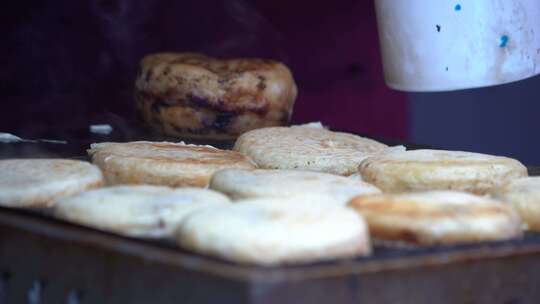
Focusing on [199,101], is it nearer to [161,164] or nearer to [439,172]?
[161,164]

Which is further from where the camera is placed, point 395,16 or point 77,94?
point 77,94

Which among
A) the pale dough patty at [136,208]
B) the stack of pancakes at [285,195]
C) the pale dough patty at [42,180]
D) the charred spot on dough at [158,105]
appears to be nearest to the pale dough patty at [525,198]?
the stack of pancakes at [285,195]

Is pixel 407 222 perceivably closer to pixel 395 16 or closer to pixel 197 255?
pixel 197 255

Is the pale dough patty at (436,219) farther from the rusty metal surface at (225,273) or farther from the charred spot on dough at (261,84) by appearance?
the charred spot on dough at (261,84)

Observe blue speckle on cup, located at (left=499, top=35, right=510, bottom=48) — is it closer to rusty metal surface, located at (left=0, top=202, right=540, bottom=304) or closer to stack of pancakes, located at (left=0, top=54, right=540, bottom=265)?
stack of pancakes, located at (left=0, top=54, right=540, bottom=265)

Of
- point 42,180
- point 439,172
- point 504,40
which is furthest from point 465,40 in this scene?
point 42,180

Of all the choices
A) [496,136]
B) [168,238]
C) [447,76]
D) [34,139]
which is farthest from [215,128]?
[496,136]
